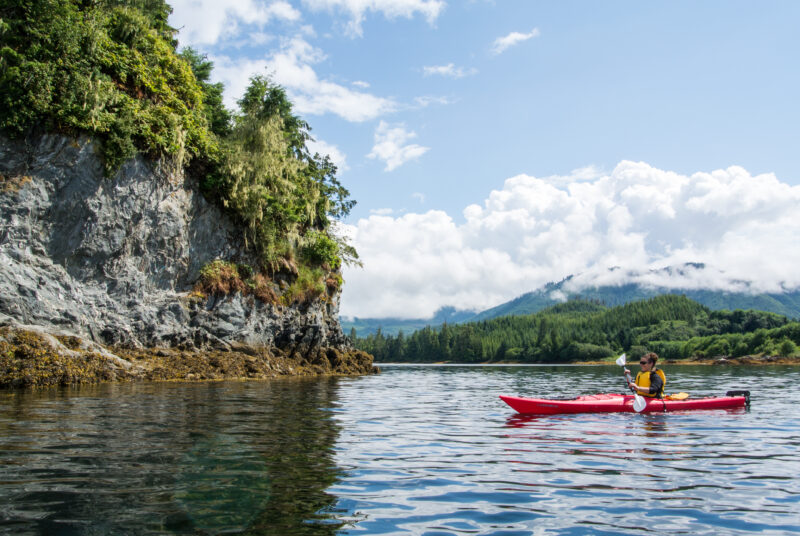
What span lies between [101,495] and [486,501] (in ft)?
Answer: 14.7

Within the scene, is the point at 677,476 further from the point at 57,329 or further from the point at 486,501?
the point at 57,329

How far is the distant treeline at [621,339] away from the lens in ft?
398

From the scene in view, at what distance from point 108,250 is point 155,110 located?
8.02m

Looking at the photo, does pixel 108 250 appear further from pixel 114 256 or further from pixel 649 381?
pixel 649 381

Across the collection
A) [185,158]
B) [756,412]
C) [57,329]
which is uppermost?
[185,158]

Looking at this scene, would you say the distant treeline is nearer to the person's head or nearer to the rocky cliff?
the person's head

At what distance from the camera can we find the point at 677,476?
26.2 ft

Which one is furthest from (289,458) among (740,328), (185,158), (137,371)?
(740,328)

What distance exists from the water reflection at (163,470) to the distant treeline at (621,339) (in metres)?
126

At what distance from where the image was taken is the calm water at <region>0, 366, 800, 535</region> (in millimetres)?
5562

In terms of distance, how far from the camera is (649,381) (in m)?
17.1

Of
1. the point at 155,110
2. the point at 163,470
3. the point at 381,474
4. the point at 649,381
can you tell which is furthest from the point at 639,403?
the point at 155,110

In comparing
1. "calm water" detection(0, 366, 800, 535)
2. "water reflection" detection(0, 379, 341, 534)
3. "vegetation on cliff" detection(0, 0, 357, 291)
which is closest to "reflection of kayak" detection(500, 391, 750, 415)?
"calm water" detection(0, 366, 800, 535)

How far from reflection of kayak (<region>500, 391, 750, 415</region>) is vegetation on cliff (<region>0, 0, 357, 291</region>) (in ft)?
74.7
